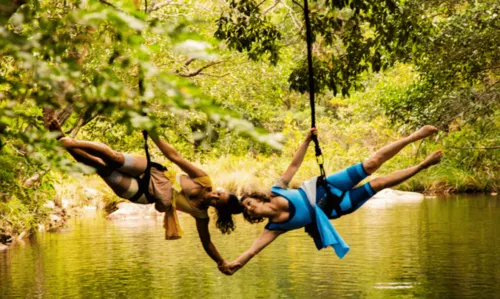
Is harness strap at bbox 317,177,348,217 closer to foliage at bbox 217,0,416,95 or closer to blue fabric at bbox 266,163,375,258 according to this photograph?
blue fabric at bbox 266,163,375,258

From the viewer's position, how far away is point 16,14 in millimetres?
1675

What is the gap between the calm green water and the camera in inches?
325

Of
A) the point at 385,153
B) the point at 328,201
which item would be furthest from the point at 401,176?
the point at 328,201

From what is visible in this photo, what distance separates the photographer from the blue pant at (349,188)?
519cm

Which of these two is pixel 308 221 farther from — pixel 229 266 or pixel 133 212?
pixel 133 212

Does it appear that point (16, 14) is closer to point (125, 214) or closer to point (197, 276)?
point (197, 276)

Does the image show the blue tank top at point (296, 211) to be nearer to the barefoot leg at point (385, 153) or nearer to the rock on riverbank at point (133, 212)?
the barefoot leg at point (385, 153)

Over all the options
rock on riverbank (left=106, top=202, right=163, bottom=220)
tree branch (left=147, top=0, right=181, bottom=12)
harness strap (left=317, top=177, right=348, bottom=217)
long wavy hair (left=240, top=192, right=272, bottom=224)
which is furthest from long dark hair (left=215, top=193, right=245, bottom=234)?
rock on riverbank (left=106, top=202, right=163, bottom=220)

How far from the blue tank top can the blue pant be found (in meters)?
0.21

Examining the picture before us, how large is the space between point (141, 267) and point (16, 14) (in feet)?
28.4

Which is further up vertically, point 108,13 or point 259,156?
point 259,156

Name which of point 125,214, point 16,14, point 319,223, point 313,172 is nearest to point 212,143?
point 125,214

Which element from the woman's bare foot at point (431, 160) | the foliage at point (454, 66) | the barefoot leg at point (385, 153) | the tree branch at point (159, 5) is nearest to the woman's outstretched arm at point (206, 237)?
the barefoot leg at point (385, 153)

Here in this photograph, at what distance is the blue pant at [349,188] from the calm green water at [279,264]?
8.66 ft
